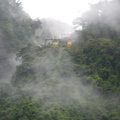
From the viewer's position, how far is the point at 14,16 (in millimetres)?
28969

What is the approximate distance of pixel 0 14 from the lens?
27.5 meters

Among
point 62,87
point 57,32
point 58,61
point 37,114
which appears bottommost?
point 37,114

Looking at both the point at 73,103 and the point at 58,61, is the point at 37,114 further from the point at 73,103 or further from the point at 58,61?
the point at 58,61

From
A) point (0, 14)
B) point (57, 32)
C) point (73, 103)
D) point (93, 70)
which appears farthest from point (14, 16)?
point (73, 103)

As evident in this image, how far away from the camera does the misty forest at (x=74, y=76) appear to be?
13.3 meters

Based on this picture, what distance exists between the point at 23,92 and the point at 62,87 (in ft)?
7.88

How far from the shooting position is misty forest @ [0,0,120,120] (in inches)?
524

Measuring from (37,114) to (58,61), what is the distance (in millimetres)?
5557

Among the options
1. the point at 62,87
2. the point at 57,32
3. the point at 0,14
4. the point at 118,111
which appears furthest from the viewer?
the point at 57,32

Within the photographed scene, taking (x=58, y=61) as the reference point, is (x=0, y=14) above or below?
above

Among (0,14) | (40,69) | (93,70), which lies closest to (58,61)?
(40,69)

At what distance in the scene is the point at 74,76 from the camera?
16562 mm

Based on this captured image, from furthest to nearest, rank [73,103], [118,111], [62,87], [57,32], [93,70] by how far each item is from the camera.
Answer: [57,32], [93,70], [62,87], [73,103], [118,111]

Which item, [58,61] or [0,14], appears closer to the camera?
[58,61]
